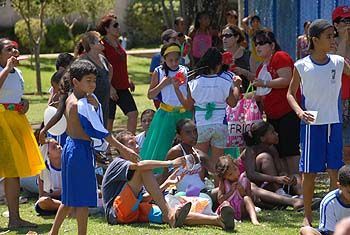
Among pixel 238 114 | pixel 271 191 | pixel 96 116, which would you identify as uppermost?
pixel 96 116

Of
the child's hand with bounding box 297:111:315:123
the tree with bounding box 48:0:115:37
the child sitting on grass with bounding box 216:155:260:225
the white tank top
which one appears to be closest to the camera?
the child's hand with bounding box 297:111:315:123

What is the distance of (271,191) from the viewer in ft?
25.5

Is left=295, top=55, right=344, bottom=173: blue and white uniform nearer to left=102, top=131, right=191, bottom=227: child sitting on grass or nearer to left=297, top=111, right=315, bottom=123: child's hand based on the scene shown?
left=297, top=111, right=315, bottom=123: child's hand

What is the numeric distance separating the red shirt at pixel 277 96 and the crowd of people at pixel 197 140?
1 centimetres

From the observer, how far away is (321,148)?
21.4 feet

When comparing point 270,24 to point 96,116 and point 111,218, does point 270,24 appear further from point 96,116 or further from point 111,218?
point 96,116

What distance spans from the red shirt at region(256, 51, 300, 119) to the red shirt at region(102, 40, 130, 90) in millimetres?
2170

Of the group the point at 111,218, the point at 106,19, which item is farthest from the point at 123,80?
the point at 111,218

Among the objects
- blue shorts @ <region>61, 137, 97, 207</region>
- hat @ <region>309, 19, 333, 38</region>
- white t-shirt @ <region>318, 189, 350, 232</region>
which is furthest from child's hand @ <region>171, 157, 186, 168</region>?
white t-shirt @ <region>318, 189, 350, 232</region>

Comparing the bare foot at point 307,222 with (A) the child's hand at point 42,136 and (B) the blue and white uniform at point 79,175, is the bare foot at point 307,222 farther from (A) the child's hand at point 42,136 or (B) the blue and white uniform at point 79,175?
(A) the child's hand at point 42,136

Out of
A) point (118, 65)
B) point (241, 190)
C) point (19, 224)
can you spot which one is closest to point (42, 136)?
point (19, 224)

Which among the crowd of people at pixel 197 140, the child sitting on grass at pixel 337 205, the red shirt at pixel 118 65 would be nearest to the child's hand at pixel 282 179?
the crowd of people at pixel 197 140

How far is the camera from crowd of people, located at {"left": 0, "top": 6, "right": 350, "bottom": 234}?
19.9ft

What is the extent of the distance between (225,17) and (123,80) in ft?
12.4
